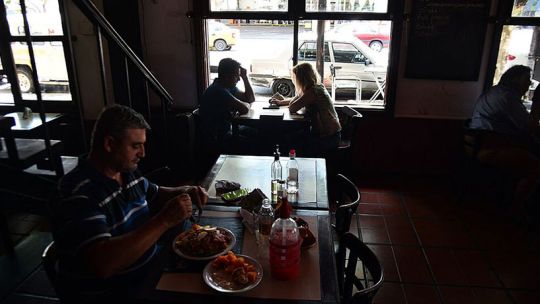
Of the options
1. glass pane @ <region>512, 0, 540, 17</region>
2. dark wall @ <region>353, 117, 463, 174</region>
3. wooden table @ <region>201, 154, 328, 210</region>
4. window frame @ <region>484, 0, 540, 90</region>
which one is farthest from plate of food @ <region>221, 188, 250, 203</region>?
glass pane @ <region>512, 0, 540, 17</region>

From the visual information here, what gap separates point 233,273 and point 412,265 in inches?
77.2

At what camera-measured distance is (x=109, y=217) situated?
159 centimetres

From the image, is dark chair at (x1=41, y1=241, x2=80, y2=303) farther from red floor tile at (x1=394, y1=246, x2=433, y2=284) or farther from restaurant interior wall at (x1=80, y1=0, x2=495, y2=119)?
restaurant interior wall at (x1=80, y1=0, x2=495, y2=119)

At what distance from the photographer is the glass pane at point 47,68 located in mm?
4578

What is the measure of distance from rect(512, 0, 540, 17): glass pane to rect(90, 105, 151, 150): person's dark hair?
4.09 m

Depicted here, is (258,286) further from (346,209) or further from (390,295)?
(390,295)

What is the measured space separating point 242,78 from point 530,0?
3.02m

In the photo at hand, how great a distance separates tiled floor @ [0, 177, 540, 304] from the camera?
2730mm

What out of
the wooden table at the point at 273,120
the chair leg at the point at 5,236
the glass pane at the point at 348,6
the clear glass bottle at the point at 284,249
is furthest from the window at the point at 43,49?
the clear glass bottle at the point at 284,249

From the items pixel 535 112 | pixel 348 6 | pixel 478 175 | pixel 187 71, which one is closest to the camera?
pixel 535 112

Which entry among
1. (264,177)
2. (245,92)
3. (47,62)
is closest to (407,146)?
(245,92)

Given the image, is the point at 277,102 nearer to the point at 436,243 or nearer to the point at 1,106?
the point at 436,243

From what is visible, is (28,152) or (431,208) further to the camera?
(431,208)

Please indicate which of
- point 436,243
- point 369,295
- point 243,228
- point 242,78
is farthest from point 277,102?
point 369,295
